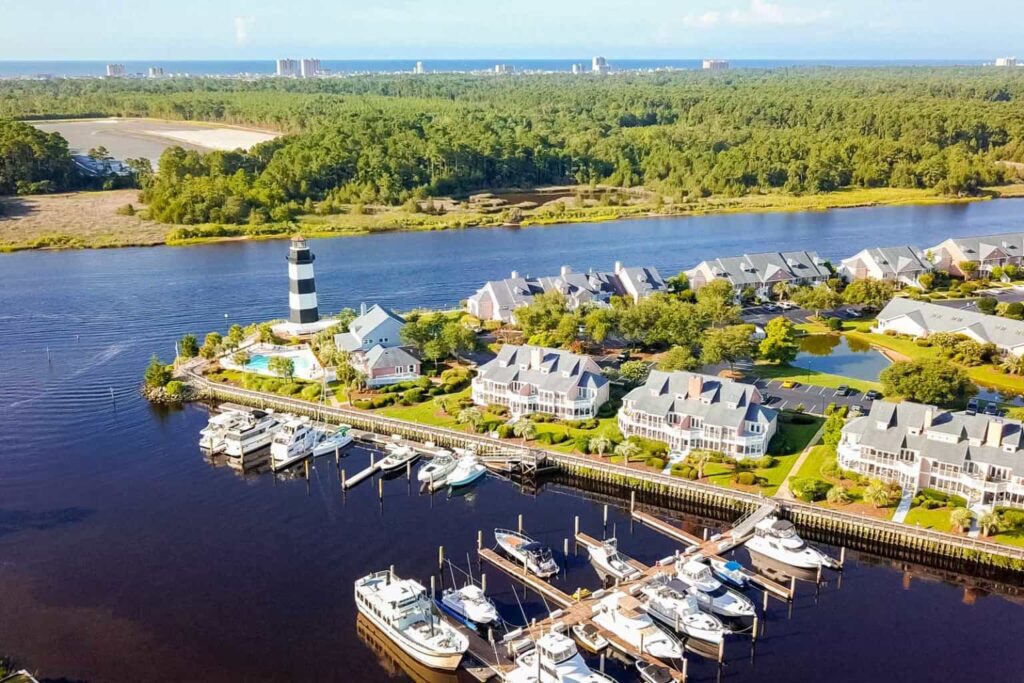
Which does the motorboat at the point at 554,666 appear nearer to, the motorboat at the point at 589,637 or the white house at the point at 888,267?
the motorboat at the point at 589,637

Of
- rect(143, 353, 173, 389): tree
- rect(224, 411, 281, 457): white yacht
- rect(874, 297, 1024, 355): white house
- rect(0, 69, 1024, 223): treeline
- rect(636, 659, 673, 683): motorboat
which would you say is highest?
rect(0, 69, 1024, 223): treeline

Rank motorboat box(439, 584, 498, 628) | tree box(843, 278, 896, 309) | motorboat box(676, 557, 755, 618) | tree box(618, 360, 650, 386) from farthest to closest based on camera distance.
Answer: tree box(843, 278, 896, 309)
tree box(618, 360, 650, 386)
motorboat box(676, 557, 755, 618)
motorboat box(439, 584, 498, 628)

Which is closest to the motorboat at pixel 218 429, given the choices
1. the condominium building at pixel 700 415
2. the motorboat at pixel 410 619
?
the motorboat at pixel 410 619

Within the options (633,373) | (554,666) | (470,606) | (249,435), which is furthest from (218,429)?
(554,666)

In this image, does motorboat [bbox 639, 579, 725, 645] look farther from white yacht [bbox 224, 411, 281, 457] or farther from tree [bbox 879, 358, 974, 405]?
white yacht [bbox 224, 411, 281, 457]

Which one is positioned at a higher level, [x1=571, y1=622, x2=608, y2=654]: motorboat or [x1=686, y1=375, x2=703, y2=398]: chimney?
[x1=686, y1=375, x2=703, y2=398]: chimney

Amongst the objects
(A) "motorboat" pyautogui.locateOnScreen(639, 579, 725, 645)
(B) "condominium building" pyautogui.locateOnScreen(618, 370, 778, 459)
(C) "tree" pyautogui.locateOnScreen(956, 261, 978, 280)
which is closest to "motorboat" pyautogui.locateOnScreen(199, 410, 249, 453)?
(B) "condominium building" pyautogui.locateOnScreen(618, 370, 778, 459)
